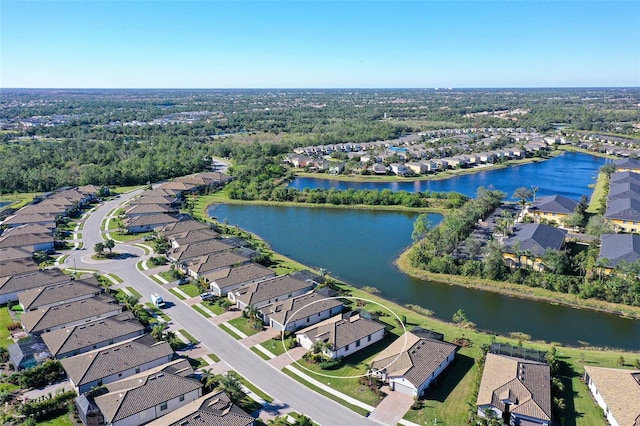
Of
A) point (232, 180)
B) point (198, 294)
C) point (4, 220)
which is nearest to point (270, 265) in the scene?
point (198, 294)

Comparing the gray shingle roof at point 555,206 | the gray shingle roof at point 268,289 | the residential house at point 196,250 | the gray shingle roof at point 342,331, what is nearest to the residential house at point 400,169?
the gray shingle roof at point 555,206

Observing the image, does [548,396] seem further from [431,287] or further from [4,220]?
[4,220]

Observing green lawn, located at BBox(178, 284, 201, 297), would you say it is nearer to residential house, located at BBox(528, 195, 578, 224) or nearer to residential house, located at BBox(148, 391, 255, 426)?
residential house, located at BBox(148, 391, 255, 426)

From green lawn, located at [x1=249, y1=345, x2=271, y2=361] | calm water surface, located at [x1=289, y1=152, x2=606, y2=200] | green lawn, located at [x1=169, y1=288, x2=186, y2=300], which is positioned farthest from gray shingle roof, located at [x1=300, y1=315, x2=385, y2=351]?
calm water surface, located at [x1=289, y1=152, x2=606, y2=200]

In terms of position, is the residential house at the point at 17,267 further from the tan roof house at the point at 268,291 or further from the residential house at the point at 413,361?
the residential house at the point at 413,361

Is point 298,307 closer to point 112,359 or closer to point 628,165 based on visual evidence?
point 112,359

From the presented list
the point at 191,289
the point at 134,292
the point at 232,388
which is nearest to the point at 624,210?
the point at 191,289
